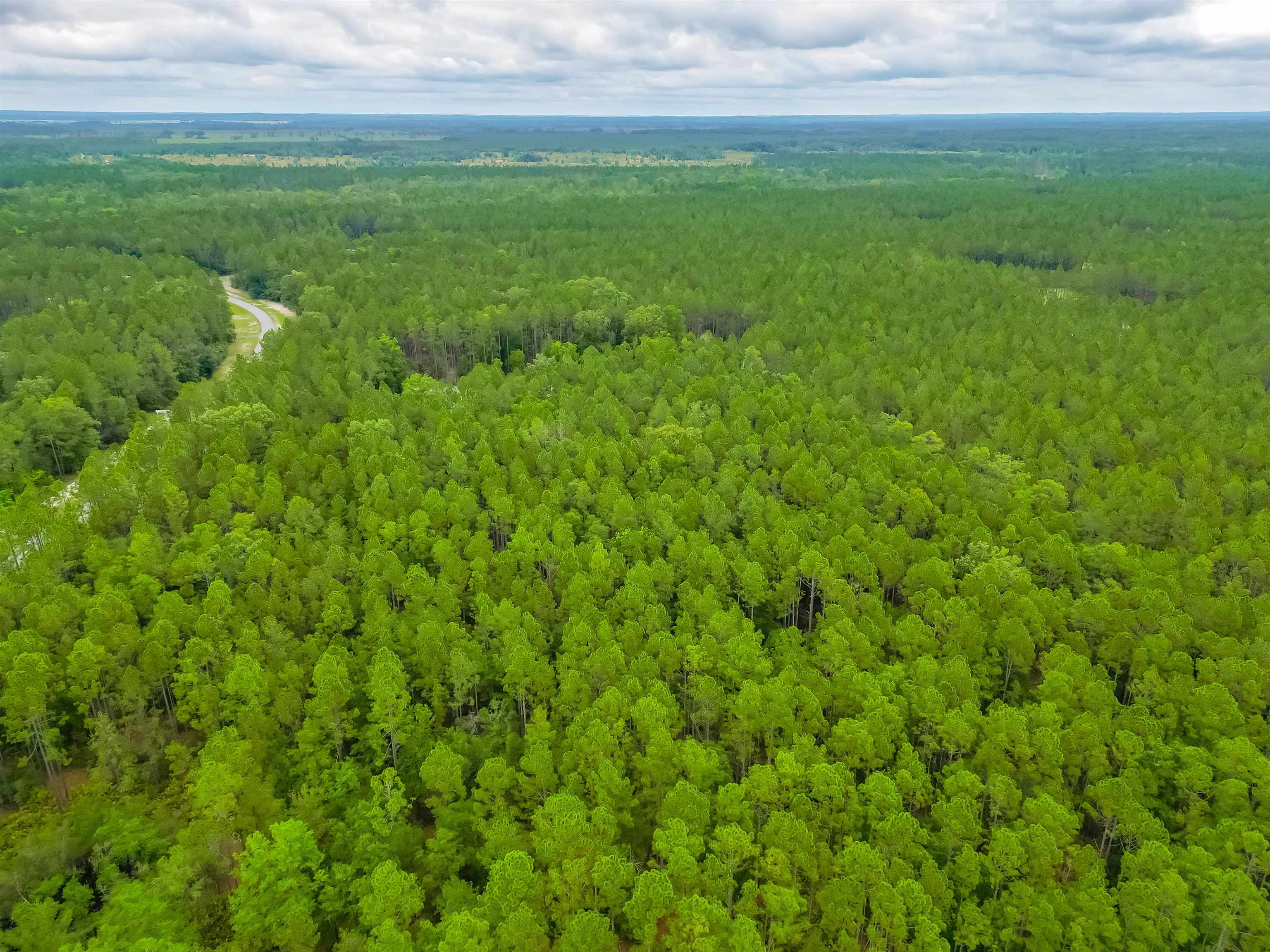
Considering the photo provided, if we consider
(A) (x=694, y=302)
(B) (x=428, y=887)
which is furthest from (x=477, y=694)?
(A) (x=694, y=302)

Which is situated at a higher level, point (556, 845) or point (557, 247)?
point (557, 247)

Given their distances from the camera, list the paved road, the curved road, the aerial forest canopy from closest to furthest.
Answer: the aerial forest canopy, the paved road, the curved road

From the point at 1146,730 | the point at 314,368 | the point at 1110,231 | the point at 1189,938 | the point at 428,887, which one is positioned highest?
the point at 1110,231

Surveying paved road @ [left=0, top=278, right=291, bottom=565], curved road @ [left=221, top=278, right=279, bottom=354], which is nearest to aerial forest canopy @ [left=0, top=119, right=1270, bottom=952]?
paved road @ [left=0, top=278, right=291, bottom=565]

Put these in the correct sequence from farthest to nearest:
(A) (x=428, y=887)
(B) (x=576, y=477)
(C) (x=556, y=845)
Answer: (B) (x=576, y=477)
(A) (x=428, y=887)
(C) (x=556, y=845)

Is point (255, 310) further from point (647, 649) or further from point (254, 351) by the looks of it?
point (647, 649)

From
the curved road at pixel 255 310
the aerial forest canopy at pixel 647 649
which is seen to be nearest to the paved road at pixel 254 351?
the curved road at pixel 255 310

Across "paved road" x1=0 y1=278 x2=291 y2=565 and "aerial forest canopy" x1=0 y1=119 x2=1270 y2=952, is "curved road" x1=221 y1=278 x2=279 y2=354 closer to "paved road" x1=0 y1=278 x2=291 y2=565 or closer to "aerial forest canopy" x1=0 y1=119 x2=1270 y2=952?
"paved road" x1=0 y1=278 x2=291 y2=565

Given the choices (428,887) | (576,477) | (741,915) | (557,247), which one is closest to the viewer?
(741,915)

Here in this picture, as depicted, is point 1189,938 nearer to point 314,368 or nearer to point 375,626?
point 375,626
